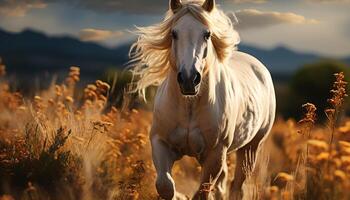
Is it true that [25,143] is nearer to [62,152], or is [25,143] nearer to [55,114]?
[62,152]

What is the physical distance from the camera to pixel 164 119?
641cm

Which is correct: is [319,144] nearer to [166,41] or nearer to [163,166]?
[163,166]

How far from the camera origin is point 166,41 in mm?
6555

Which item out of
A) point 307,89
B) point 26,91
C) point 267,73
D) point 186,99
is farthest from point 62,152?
point 307,89

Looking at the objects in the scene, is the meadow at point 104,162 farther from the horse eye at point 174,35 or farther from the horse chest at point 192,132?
the horse eye at point 174,35

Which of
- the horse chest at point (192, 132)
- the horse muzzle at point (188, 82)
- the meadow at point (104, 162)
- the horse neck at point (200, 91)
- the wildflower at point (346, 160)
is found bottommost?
the meadow at point (104, 162)

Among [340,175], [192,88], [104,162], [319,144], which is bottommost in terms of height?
[104,162]

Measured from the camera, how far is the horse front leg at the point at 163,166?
20.2ft

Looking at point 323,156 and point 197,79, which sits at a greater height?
point 197,79

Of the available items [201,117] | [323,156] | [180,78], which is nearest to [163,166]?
[201,117]

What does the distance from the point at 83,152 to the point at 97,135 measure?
0.64m

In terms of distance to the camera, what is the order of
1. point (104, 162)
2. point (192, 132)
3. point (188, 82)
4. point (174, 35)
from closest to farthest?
1. point (188, 82)
2. point (174, 35)
3. point (192, 132)
4. point (104, 162)

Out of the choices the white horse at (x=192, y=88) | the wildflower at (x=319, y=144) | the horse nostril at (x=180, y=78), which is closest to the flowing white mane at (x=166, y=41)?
the white horse at (x=192, y=88)

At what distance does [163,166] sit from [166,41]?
1.06 meters
